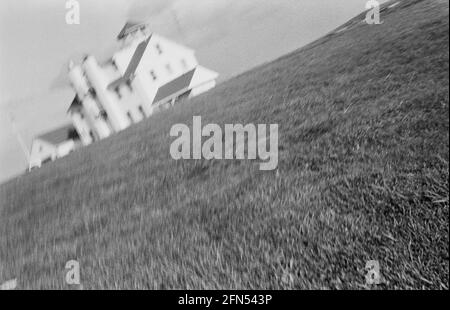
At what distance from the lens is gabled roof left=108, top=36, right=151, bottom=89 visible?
3347 cm

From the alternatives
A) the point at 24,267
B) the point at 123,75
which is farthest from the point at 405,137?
the point at 123,75

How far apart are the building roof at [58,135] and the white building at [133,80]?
42.1 ft

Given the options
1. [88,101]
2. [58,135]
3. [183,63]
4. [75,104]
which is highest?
[183,63]

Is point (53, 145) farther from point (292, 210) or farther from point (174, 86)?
point (292, 210)

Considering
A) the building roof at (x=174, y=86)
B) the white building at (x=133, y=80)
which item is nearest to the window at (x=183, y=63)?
the white building at (x=133, y=80)

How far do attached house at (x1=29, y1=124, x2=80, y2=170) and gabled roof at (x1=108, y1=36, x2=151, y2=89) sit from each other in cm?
1743

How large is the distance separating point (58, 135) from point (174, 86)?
28.5 m

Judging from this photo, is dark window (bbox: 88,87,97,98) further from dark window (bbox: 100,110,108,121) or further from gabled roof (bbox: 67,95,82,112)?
gabled roof (bbox: 67,95,82,112)

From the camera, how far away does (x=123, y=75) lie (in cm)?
3378

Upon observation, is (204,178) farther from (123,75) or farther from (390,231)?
(123,75)

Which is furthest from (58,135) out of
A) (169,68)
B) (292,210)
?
(292,210)

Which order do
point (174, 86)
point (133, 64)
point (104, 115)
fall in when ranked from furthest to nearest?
point (104, 115) < point (133, 64) < point (174, 86)

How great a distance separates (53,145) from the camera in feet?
168
